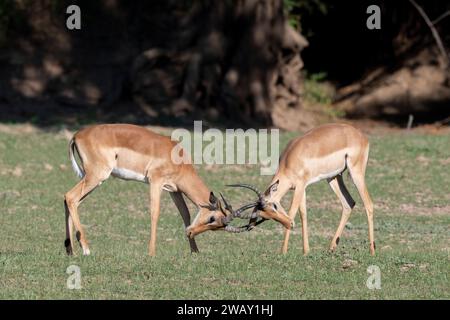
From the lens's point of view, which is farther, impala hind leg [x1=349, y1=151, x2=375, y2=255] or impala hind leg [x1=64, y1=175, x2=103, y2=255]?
impala hind leg [x1=349, y1=151, x2=375, y2=255]

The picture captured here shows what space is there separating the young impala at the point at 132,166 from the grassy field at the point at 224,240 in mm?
564

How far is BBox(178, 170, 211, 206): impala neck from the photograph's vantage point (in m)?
10.7

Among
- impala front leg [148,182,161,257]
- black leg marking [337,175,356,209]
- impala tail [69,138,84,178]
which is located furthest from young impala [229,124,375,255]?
impala tail [69,138,84,178]

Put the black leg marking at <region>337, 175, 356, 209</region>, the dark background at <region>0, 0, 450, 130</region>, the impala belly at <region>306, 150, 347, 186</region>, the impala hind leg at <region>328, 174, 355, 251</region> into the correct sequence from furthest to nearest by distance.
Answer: the dark background at <region>0, 0, 450, 130</region> < the black leg marking at <region>337, 175, 356, 209</region> < the impala hind leg at <region>328, 174, 355, 251</region> < the impala belly at <region>306, 150, 347, 186</region>

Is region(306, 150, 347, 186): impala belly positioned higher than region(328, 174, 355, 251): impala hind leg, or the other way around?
region(306, 150, 347, 186): impala belly

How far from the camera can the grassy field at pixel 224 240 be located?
28.0ft

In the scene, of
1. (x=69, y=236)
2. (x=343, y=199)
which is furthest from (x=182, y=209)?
(x=343, y=199)

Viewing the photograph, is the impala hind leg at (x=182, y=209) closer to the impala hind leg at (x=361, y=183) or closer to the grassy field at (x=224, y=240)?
the grassy field at (x=224, y=240)

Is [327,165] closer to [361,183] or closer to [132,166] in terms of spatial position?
[361,183]

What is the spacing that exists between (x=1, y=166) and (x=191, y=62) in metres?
6.32

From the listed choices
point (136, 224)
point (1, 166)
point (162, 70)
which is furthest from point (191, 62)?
point (136, 224)

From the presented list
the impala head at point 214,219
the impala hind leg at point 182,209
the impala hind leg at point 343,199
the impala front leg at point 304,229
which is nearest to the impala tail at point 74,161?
the impala hind leg at point 182,209

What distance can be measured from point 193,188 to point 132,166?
66 centimetres

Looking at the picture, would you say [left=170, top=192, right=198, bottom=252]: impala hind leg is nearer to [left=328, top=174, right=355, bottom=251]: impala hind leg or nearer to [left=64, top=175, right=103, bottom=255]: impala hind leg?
[left=64, top=175, right=103, bottom=255]: impala hind leg
